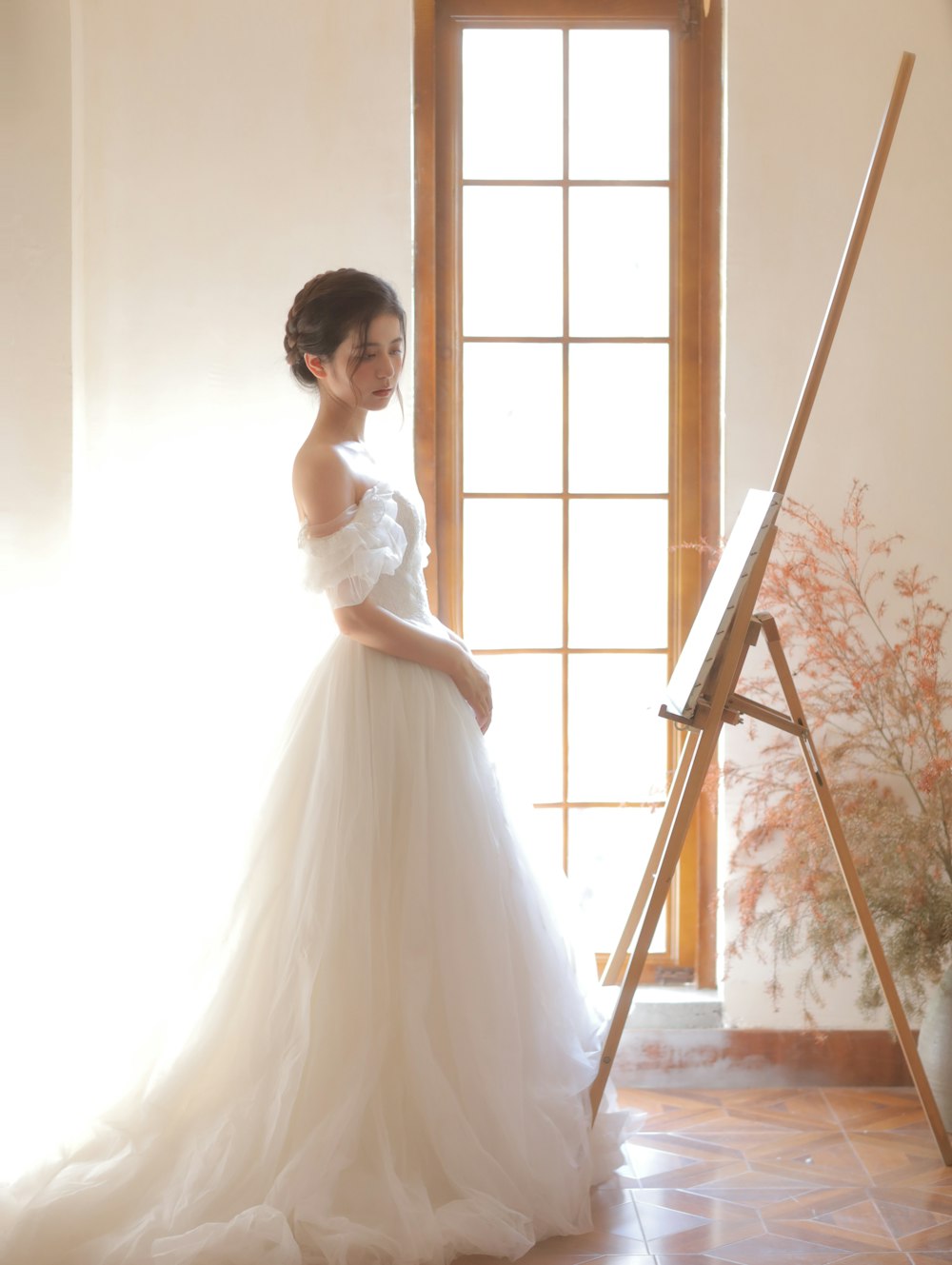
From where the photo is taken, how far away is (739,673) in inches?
101

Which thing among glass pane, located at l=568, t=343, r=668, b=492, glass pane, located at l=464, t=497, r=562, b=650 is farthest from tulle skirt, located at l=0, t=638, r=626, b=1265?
glass pane, located at l=568, t=343, r=668, b=492

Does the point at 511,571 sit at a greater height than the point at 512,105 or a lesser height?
lesser

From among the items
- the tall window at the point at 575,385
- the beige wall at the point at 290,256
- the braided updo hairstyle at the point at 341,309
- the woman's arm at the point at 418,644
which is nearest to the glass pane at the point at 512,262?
the tall window at the point at 575,385

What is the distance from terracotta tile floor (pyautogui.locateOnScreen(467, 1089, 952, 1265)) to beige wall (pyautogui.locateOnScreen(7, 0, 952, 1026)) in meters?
1.45

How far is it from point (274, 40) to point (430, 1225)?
2802 millimetres

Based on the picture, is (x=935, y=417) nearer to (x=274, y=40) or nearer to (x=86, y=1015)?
(x=274, y=40)

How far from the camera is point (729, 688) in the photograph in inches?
99.3

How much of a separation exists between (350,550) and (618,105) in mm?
1679

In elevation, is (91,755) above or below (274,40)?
below

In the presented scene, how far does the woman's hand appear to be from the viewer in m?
2.63

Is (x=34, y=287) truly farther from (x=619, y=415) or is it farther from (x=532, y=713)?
(x=532, y=713)

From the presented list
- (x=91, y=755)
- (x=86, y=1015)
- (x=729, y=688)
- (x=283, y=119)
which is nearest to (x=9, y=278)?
(x=283, y=119)

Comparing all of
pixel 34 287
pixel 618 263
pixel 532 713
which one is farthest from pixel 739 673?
pixel 34 287

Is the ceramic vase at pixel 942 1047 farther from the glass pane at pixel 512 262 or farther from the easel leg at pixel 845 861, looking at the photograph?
the glass pane at pixel 512 262
